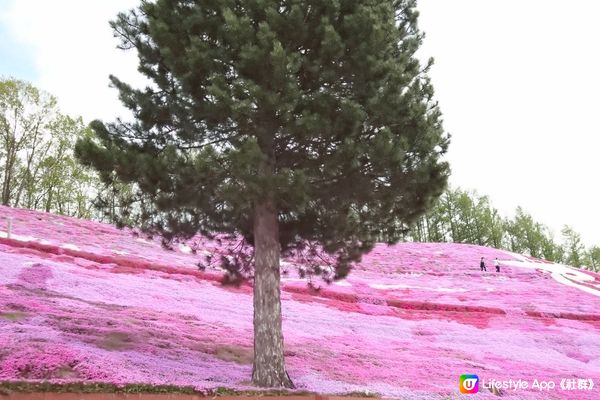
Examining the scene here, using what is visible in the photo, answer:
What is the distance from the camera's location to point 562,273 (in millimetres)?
36812

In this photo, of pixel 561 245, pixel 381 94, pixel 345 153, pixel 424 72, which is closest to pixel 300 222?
pixel 345 153

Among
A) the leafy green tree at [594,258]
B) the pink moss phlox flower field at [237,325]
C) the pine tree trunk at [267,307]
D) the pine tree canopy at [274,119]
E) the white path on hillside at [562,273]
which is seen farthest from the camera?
the leafy green tree at [594,258]

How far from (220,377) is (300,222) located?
10.7 ft

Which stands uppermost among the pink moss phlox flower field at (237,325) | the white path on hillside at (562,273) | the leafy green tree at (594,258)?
the leafy green tree at (594,258)

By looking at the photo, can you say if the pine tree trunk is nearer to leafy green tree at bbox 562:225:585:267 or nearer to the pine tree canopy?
the pine tree canopy

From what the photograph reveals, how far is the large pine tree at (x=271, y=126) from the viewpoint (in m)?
7.78

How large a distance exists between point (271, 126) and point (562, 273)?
3476 centimetres

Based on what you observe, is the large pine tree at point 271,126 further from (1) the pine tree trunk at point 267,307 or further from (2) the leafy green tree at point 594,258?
(2) the leafy green tree at point 594,258

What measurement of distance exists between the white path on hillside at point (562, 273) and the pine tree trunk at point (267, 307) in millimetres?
27936

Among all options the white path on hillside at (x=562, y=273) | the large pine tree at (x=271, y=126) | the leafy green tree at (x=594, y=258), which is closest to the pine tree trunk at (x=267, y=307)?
the large pine tree at (x=271, y=126)

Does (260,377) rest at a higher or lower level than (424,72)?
lower

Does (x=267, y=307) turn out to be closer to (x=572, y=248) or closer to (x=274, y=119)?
(x=274, y=119)

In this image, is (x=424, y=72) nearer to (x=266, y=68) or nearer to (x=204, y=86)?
(x=266, y=68)

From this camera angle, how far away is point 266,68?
7.86 m
